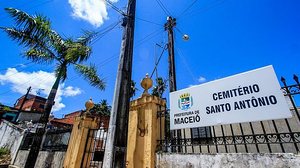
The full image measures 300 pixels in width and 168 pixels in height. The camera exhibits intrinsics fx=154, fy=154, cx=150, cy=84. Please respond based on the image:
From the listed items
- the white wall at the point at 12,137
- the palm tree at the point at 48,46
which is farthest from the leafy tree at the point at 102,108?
the palm tree at the point at 48,46

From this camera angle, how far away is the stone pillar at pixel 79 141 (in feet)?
16.8

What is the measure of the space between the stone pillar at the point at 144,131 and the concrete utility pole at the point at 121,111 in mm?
538

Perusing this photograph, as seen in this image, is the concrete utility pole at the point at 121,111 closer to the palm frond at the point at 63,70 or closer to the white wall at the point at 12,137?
the palm frond at the point at 63,70

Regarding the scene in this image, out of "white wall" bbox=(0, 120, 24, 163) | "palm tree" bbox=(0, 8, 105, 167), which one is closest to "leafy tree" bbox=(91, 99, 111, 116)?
"white wall" bbox=(0, 120, 24, 163)

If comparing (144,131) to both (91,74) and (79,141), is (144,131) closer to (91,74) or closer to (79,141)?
(79,141)

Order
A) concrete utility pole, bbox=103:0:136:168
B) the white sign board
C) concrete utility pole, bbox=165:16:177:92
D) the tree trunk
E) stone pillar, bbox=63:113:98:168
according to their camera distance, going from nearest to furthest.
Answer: the white sign board, concrete utility pole, bbox=103:0:136:168, stone pillar, bbox=63:113:98:168, the tree trunk, concrete utility pole, bbox=165:16:177:92

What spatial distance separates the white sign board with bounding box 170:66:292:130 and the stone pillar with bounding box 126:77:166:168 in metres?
0.41

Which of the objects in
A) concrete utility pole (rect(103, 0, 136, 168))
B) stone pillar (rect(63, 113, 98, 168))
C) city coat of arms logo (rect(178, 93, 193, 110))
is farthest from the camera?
stone pillar (rect(63, 113, 98, 168))

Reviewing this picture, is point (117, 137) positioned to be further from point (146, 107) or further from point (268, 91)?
point (268, 91)

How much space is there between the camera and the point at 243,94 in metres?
2.90

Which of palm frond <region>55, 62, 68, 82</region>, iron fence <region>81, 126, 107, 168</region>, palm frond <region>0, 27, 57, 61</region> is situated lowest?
iron fence <region>81, 126, 107, 168</region>

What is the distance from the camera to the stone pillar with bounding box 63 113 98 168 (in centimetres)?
513

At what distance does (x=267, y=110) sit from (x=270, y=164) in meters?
0.84

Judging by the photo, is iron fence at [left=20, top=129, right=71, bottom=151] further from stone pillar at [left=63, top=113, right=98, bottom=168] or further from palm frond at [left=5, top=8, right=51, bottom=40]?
palm frond at [left=5, top=8, right=51, bottom=40]
